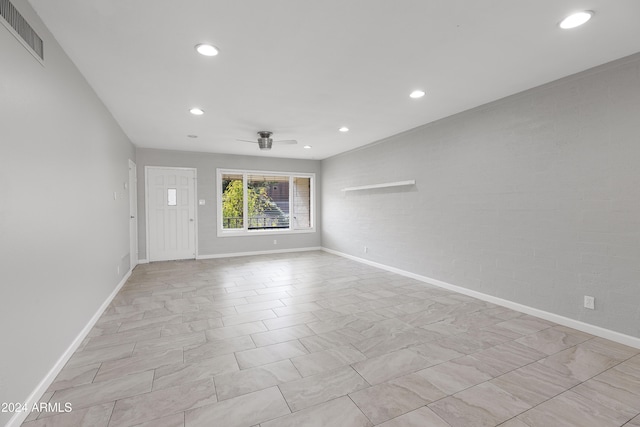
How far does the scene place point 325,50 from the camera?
2439 mm

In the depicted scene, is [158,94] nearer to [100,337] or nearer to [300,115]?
[300,115]

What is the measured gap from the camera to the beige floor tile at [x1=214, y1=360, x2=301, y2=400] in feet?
6.54

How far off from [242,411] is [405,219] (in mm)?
4009

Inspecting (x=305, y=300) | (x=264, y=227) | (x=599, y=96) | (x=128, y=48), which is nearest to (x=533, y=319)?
(x=599, y=96)

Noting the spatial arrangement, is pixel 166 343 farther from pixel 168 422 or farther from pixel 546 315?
pixel 546 315

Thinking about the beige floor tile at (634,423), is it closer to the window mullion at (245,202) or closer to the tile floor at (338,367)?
the tile floor at (338,367)

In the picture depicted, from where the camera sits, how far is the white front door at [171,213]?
21.1ft

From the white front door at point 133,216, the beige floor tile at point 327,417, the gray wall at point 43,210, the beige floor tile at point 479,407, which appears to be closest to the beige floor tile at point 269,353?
the beige floor tile at point 327,417

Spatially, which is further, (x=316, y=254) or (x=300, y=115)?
(x=316, y=254)

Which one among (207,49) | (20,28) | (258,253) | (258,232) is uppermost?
(207,49)

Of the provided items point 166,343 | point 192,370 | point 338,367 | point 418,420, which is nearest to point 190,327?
point 166,343

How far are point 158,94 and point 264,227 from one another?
463cm

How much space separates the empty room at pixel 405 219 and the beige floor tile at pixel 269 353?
2 cm

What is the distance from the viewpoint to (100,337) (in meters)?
2.79
